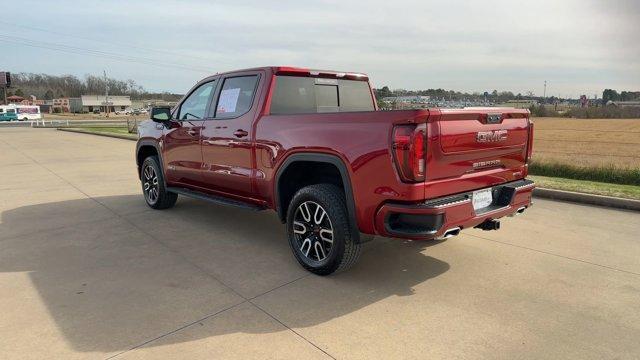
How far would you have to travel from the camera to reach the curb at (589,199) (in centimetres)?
643

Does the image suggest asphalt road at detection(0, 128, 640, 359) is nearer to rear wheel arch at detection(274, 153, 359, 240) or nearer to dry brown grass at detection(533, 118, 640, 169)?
rear wheel arch at detection(274, 153, 359, 240)

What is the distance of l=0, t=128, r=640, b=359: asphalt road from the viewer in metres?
2.93

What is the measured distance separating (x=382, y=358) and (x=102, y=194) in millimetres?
6589

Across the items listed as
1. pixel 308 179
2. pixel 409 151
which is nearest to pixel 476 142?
pixel 409 151

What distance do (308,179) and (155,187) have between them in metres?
3.07

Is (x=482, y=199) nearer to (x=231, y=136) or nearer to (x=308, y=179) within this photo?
(x=308, y=179)

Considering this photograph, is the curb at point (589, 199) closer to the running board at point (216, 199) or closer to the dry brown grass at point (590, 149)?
the dry brown grass at point (590, 149)

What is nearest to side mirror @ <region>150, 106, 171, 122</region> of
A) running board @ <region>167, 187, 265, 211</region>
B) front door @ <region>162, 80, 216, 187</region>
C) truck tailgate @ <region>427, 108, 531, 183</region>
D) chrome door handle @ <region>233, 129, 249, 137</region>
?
front door @ <region>162, 80, 216, 187</region>

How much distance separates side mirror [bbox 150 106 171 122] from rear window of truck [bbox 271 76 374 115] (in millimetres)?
2070

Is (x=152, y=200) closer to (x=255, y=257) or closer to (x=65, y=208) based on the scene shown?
(x=65, y=208)

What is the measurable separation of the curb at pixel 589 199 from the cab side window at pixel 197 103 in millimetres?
5372

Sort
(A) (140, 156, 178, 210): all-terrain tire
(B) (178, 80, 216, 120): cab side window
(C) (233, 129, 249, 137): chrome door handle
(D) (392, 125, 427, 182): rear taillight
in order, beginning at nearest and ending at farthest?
(D) (392, 125, 427, 182): rear taillight < (C) (233, 129, 249, 137): chrome door handle < (B) (178, 80, 216, 120): cab side window < (A) (140, 156, 178, 210): all-terrain tire

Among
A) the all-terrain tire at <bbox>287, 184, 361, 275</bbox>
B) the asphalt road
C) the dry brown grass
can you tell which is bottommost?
the asphalt road

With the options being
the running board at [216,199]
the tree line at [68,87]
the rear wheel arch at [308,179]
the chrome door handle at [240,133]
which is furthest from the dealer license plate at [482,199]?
the tree line at [68,87]
